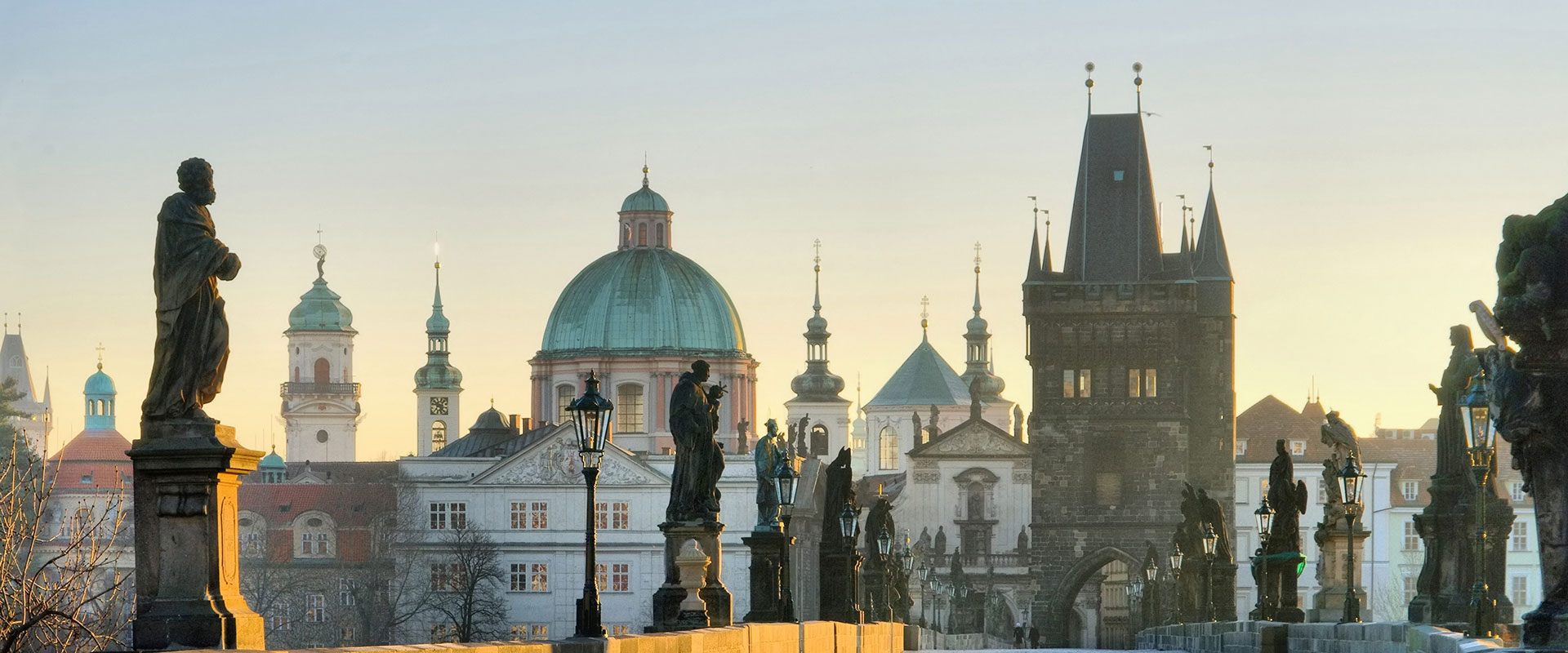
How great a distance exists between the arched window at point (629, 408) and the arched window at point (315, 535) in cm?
2787

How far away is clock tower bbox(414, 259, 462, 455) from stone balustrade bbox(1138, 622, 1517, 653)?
460 feet

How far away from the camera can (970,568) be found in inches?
5157

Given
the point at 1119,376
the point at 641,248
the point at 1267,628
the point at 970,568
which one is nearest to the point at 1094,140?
the point at 1119,376

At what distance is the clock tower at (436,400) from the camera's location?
7382 inches

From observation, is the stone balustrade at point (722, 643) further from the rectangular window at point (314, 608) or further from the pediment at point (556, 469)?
the pediment at point (556, 469)

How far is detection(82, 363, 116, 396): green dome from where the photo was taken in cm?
17025

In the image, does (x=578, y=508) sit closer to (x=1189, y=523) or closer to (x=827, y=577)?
(x=1189, y=523)

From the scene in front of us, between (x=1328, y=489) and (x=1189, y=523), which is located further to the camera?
(x=1189, y=523)

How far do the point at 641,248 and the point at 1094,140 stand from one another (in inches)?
1832

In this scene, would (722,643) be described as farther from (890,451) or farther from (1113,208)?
(890,451)

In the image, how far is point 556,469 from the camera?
130 metres

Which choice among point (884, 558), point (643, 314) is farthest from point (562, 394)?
point (884, 558)

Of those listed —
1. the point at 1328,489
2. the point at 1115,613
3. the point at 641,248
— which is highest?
the point at 641,248

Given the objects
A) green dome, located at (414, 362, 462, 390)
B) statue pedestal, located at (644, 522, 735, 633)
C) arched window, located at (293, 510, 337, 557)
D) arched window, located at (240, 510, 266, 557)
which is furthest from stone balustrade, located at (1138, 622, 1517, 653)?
green dome, located at (414, 362, 462, 390)
